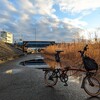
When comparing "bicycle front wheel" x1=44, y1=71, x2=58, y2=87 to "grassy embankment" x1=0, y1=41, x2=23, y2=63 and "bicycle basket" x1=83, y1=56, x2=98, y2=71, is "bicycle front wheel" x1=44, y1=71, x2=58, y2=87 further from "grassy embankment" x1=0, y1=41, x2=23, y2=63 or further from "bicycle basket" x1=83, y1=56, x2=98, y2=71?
"grassy embankment" x1=0, y1=41, x2=23, y2=63

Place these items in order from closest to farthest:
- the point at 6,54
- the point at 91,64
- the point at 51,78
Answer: the point at 91,64, the point at 51,78, the point at 6,54

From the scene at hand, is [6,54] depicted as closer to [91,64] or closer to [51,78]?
[51,78]

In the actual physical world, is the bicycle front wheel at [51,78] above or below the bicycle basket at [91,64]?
below

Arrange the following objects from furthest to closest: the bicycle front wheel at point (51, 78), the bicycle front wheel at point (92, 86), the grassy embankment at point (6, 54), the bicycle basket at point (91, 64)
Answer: the grassy embankment at point (6, 54), the bicycle front wheel at point (51, 78), the bicycle basket at point (91, 64), the bicycle front wheel at point (92, 86)

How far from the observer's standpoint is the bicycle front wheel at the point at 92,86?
8.95 metres

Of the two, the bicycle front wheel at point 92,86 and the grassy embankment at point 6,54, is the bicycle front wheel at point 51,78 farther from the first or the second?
the grassy embankment at point 6,54

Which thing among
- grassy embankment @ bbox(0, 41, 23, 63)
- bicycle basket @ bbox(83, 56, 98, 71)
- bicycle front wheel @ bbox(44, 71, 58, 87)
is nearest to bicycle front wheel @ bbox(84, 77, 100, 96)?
bicycle basket @ bbox(83, 56, 98, 71)

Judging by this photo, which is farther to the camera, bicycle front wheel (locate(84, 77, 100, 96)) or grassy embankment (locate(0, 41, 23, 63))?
grassy embankment (locate(0, 41, 23, 63))

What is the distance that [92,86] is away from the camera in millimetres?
9242

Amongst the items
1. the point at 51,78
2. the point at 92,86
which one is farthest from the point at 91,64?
the point at 51,78

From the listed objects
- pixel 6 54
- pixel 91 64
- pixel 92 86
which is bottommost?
pixel 92 86

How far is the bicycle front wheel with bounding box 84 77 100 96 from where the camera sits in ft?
29.3

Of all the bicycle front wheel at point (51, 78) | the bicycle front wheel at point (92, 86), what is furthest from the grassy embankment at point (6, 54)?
the bicycle front wheel at point (92, 86)

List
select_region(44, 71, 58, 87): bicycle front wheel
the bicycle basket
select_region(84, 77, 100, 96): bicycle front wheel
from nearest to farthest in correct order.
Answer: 1. select_region(84, 77, 100, 96): bicycle front wheel
2. the bicycle basket
3. select_region(44, 71, 58, 87): bicycle front wheel
